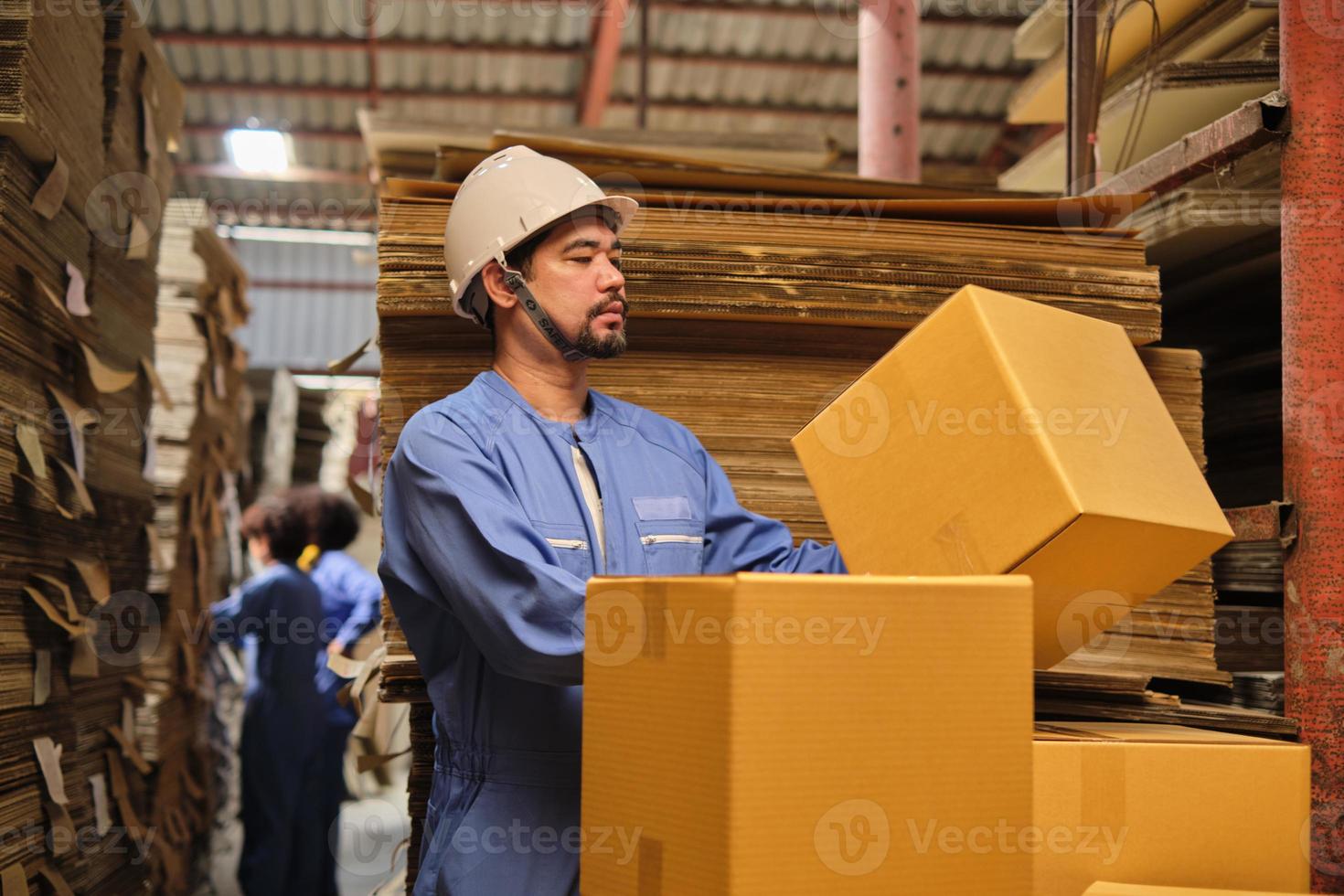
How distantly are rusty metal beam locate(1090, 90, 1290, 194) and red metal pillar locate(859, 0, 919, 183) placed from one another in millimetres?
2201

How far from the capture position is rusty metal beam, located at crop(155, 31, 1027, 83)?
11938mm

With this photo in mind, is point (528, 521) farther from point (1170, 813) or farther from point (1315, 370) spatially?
point (1315, 370)

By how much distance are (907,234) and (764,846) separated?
1.87 metres

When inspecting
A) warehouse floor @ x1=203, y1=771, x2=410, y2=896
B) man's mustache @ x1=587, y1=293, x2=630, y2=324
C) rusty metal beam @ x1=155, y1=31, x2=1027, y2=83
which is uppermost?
rusty metal beam @ x1=155, y1=31, x2=1027, y2=83

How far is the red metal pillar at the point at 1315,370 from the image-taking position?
254 cm

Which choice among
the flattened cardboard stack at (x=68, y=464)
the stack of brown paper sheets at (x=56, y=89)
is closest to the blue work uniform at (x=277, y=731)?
the flattened cardboard stack at (x=68, y=464)

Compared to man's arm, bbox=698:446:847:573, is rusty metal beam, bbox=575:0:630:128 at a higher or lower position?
higher

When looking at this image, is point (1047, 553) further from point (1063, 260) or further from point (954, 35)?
point (954, 35)

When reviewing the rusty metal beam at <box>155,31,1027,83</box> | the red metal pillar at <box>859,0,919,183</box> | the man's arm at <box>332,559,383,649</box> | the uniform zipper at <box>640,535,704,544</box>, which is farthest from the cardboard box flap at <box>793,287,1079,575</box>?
the rusty metal beam at <box>155,31,1027,83</box>

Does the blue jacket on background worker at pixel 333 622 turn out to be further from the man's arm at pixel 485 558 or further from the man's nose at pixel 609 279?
the man's arm at pixel 485 558

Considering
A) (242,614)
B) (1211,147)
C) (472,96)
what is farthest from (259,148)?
(1211,147)

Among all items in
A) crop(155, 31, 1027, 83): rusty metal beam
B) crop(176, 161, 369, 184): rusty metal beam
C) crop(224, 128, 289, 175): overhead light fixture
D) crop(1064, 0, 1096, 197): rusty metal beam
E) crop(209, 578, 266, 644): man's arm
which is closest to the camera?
crop(1064, 0, 1096, 197): rusty metal beam

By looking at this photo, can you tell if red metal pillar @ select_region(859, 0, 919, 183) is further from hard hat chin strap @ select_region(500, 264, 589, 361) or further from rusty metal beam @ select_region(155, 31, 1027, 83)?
rusty metal beam @ select_region(155, 31, 1027, 83)

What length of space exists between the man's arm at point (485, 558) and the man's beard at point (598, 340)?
1.32 ft
